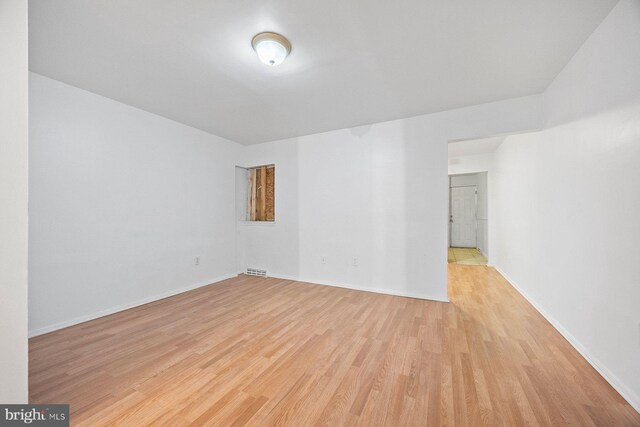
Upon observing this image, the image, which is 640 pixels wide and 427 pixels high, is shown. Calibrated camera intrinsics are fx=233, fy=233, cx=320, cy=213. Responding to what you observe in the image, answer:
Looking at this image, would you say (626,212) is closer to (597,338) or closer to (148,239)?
(597,338)

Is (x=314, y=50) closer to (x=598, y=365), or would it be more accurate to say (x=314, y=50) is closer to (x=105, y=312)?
(x=598, y=365)

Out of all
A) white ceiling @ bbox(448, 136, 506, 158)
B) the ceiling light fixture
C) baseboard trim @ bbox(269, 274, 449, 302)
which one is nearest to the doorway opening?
white ceiling @ bbox(448, 136, 506, 158)

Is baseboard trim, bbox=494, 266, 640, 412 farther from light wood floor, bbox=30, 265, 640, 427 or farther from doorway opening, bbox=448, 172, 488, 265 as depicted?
doorway opening, bbox=448, 172, 488, 265

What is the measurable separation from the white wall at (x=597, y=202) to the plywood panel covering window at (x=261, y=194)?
13.4 ft

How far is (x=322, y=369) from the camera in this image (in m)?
1.79

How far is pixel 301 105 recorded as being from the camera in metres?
3.04

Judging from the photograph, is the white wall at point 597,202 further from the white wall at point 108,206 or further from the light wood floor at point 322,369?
the white wall at point 108,206

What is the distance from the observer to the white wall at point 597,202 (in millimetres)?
1471

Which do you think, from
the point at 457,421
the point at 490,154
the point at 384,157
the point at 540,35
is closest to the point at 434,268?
the point at 384,157

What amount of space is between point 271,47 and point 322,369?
2563mm

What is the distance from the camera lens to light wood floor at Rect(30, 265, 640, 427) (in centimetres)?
139

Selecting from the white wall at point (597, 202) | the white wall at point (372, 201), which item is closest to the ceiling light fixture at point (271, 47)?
the white wall at point (372, 201)

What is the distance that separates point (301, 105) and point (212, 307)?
2869 mm

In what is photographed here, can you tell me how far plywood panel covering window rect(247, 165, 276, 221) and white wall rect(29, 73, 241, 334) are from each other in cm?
104
